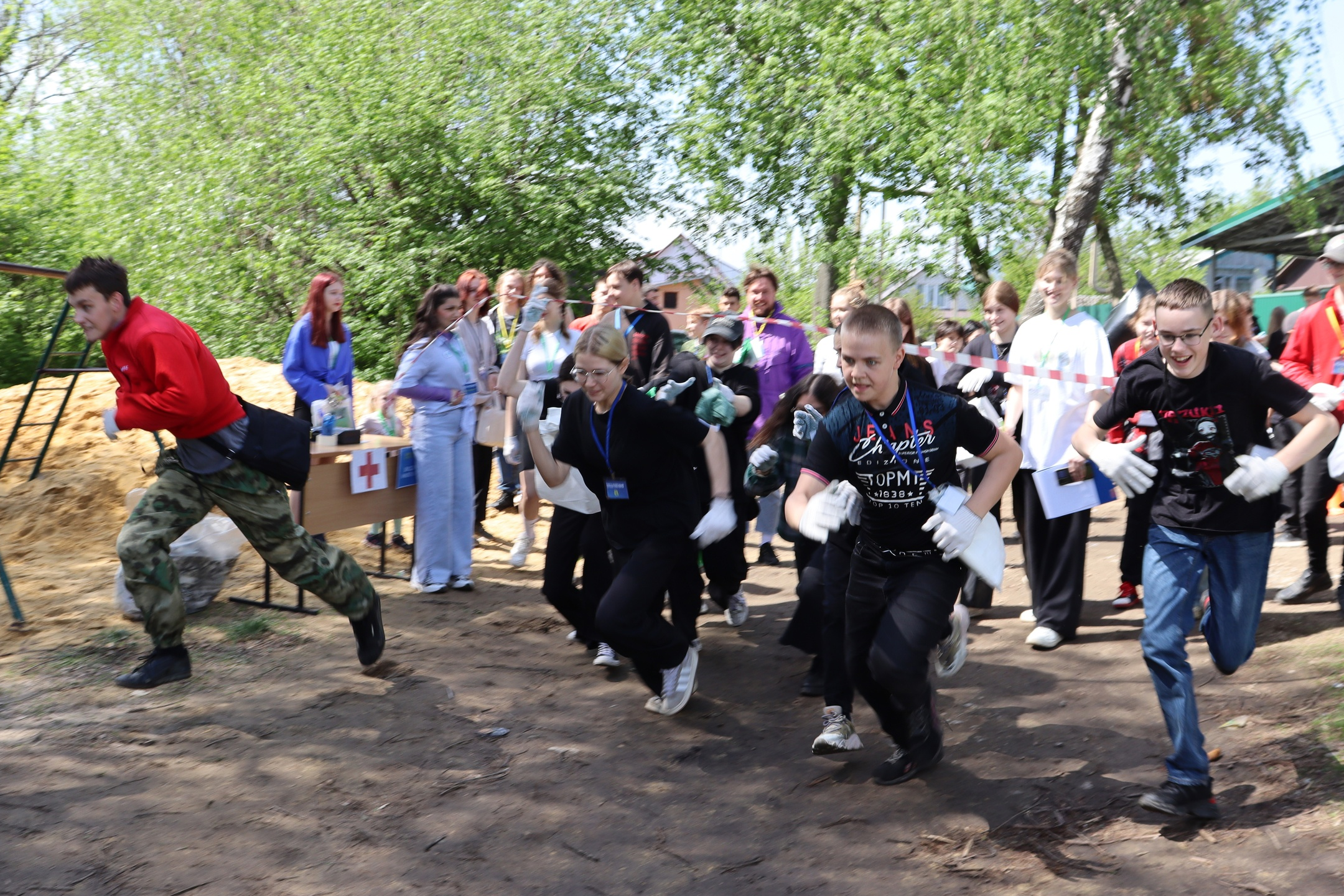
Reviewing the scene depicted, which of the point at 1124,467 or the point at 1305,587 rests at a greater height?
the point at 1124,467

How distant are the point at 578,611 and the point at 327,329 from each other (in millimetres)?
3145

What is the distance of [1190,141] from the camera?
1684 centimetres

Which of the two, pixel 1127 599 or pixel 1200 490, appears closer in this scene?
pixel 1200 490

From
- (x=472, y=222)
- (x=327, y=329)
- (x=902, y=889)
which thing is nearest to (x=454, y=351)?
(x=327, y=329)

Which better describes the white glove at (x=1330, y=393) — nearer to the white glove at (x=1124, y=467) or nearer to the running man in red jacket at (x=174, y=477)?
the white glove at (x=1124, y=467)

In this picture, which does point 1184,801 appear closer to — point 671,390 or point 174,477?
point 671,390

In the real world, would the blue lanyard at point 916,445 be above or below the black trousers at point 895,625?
above

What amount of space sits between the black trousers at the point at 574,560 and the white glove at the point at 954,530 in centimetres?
226

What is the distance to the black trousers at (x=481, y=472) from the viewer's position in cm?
887

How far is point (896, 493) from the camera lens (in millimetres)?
4035

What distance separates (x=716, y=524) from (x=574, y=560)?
121 cm

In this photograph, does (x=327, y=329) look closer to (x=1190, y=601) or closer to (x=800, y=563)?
(x=800, y=563)

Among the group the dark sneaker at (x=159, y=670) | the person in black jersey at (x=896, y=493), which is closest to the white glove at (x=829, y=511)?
the person in black jersey at (x=896, y=493)

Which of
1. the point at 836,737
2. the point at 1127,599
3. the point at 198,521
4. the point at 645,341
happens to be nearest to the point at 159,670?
the point at 198,521
